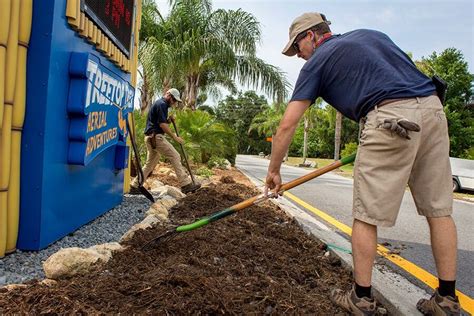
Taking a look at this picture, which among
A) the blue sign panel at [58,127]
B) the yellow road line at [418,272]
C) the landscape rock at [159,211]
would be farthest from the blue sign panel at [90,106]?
the yellow road line at [418,272]

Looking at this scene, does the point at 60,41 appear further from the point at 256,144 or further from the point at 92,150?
the point at 256,144

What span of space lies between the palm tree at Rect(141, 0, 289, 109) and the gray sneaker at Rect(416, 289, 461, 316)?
14.7 metres

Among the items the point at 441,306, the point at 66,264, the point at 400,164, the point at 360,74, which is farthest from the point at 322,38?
the point at 66,264

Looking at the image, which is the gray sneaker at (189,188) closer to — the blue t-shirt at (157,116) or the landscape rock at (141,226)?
the blue t-shirt at (157,116)

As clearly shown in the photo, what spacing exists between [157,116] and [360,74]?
5.21 metres

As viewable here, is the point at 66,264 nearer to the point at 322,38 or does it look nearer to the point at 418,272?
the point at 322,38

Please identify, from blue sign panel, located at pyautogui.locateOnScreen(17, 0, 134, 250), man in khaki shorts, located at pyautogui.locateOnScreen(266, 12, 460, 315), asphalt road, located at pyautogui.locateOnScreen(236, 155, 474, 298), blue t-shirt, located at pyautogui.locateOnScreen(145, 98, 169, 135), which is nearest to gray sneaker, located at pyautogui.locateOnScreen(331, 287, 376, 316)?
man in khaki shorts, located at pyautogui.locateOnScreen(266, 12, 460, 315)

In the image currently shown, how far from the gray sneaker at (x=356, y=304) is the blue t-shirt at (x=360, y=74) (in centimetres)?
105

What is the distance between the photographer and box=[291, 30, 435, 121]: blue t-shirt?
2418 mm

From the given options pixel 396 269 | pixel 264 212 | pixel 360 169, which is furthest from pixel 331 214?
pixel 360 169

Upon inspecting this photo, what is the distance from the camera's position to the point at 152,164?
755cm

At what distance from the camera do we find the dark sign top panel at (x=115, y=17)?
3.96 meters

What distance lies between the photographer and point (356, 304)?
7.82ft

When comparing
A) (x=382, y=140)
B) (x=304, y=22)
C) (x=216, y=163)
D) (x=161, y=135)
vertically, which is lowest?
(x=216, y=163)
